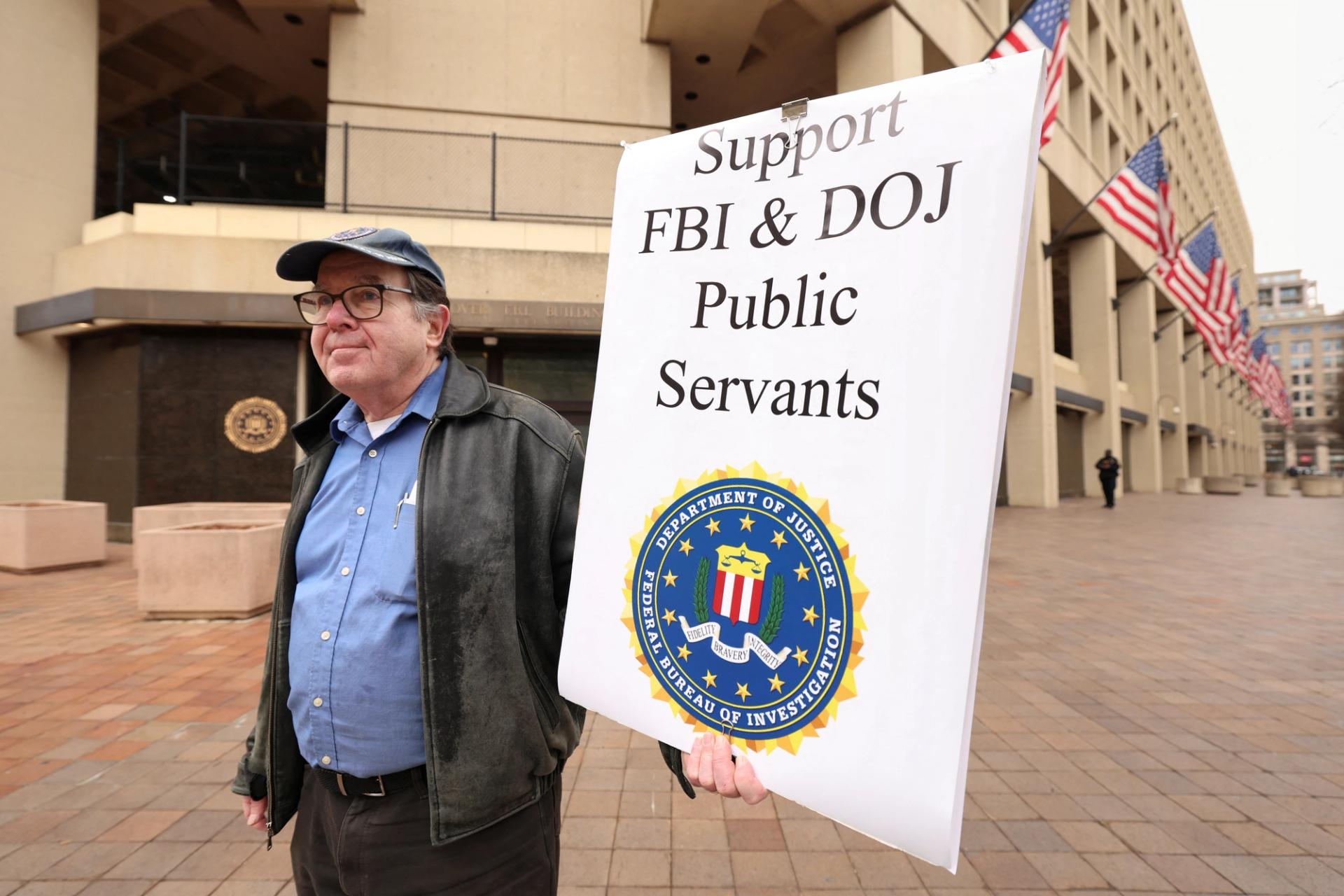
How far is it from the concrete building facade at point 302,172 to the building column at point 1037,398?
5.89 m

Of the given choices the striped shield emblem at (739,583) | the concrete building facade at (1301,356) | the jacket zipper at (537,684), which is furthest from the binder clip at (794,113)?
the concrete building facade at (1301,356)

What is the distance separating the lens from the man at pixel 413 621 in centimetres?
131

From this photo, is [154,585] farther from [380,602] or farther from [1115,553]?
[1115,553]

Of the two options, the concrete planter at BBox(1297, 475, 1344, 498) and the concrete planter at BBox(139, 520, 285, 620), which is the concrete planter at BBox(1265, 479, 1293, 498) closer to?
the concrete planter at BBox(1297, 475, 1344, 498)

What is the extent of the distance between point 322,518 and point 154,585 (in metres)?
5.88

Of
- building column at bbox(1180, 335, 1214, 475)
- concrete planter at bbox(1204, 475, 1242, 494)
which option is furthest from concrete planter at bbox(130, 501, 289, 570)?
building column at bbox(1180, 335, 1214, 475)

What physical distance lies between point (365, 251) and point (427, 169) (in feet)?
39.2

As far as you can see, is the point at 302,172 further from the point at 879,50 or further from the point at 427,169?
the point at 879,50

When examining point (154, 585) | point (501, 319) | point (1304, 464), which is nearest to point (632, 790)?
point (154, 585)

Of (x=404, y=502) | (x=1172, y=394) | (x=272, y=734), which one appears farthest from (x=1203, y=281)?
(x=272, y=734)

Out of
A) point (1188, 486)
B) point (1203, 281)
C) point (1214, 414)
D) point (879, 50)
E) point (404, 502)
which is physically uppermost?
point (879, 50)

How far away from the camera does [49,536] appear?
27.2 ft

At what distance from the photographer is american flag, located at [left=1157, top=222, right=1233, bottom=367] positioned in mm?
16484

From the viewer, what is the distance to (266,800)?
62.8 inches
